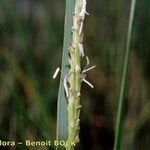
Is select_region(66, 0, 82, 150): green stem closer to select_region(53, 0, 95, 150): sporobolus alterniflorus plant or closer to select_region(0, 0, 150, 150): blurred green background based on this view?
select_region(53, 0, 95, 150): sporobolus alterniflorus plant

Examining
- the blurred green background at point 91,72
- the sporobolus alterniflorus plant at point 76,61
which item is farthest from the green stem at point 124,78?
the blurred green background at point 91,72

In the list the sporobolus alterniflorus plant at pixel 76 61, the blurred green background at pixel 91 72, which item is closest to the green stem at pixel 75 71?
the sporobolus alterniflorus plant at pixel 76 61

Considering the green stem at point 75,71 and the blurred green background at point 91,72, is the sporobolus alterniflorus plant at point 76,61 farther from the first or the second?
the blurred green background at point 91,72

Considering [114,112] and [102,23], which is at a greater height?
[102,23]

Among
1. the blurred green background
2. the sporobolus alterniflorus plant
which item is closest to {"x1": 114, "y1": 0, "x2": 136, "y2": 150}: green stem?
the sporobolus alterniflorus plant

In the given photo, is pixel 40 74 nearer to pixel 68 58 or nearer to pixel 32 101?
pixel 32 101

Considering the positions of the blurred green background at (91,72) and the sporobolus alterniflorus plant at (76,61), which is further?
the blurred green background at (91,72)

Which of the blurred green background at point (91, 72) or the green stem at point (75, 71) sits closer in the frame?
the green stem at point (75, 71)

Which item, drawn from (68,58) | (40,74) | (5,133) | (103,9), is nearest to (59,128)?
(68,58)
